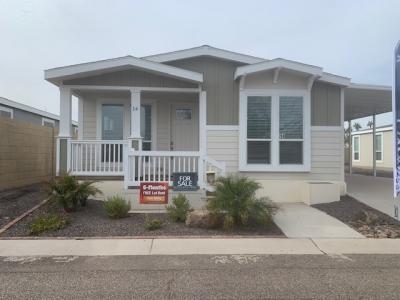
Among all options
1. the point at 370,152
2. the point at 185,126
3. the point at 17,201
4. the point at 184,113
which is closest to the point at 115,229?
the point at 17,201

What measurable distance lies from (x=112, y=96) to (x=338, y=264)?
8.39 metres

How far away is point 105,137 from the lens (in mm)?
11523

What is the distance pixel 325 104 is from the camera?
10711 millimetres

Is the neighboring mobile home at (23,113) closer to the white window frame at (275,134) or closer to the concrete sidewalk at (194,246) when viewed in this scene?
the white window frame at (275,134)

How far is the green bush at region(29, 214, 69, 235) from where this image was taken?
7.03m

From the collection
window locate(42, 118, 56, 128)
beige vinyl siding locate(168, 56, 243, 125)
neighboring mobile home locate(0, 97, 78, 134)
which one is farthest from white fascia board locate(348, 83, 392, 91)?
window locate(42, 118, 56, 128)

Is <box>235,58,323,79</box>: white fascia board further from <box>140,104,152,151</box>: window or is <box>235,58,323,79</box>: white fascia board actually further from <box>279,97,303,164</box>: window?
<box>140,104,152,151</box>: window

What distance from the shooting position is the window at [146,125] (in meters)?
11.7

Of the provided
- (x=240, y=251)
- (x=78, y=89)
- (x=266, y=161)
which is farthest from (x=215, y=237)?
(x=78, y=89)

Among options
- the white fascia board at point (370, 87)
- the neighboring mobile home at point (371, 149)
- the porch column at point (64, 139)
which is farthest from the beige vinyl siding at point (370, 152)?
the porch column at point (64, 139)

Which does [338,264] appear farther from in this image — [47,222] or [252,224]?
[47,222]

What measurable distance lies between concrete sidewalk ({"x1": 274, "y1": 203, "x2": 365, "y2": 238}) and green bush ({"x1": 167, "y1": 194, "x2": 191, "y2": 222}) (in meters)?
1.97

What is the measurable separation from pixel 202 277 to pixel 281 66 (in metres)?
6.85

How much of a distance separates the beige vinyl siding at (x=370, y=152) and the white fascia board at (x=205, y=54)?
19.7 meters
